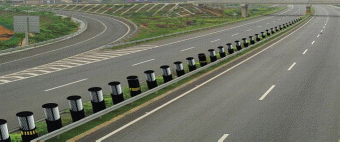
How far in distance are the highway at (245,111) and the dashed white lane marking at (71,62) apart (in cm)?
1119

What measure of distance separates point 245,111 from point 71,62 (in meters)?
19.1

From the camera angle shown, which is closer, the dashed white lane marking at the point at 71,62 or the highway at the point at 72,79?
the highway at the point at 72,79

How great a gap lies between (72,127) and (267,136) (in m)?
6.33

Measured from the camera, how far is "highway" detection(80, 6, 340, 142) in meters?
12.9

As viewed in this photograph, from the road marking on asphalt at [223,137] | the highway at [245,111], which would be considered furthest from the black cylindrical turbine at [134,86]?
the road marking on asphalt at [223,137]

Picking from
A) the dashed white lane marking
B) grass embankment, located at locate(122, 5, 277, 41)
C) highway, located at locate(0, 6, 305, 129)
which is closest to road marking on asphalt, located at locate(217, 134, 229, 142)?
A: highway, located at locate(0, 6, 305, 129)

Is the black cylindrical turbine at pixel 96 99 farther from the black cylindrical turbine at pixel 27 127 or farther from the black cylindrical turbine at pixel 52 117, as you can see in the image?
the black cylindrical turbine at pixel 27 127

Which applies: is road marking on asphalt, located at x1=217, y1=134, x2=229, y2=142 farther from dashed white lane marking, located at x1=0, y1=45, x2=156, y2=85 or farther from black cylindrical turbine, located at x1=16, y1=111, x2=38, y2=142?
dashed white lane marking, located at x1=0, y1=45, x2=156, y2=85

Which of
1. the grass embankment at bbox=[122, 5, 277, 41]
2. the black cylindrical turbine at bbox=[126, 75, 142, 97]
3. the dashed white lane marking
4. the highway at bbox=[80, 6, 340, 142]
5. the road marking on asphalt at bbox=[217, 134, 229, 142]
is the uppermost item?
the black cylindrical turbine at bbox=[126, 75, 142, 97]

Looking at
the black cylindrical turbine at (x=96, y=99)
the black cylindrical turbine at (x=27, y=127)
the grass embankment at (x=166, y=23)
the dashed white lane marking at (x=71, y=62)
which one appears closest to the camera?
the black cylindrical turbine at (x=27, y=127)

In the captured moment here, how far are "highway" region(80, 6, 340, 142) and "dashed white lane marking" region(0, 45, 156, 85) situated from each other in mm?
11192

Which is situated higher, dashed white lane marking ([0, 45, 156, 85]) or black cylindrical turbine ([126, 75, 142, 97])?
black cylindrical turbine ([126, 75, 142, 97])

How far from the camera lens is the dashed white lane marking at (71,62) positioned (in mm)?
25295

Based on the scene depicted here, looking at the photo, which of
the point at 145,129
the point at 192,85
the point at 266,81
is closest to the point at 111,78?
the point at 192,85
